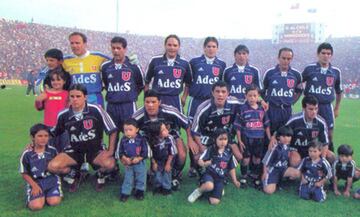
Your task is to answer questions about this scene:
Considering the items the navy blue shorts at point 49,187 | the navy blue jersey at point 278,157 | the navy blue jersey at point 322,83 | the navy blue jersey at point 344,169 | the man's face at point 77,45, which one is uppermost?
the man's face at point 77,45


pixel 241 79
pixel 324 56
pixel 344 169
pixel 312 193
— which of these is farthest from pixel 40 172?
pixel 324 56

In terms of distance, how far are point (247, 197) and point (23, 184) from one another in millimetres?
3106

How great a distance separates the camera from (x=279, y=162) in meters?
5.09

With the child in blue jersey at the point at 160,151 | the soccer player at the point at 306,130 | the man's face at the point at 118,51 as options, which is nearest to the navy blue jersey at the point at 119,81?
the man's face at the point at 118,51

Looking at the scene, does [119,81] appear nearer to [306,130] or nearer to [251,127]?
[251,127]

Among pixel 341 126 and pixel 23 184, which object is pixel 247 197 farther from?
pixel 341 126

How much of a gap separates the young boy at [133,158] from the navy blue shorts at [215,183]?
0.80m

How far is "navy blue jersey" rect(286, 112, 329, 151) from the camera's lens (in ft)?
17.3

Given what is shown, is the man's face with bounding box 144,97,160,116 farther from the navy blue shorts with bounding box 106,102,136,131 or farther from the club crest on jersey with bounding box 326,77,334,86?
→ the club crest on jersey with bounding box 326,77,334,86

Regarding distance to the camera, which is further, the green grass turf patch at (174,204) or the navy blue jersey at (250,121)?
the navy blue jersey at (250,121)

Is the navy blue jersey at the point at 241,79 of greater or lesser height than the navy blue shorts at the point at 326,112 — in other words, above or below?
above

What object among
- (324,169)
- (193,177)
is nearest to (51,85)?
(193,177)

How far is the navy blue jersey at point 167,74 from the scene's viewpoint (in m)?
5.77

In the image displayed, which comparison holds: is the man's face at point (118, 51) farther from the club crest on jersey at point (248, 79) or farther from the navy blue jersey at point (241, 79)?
the club crest on jersey at point (248, 79)
